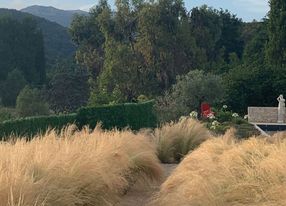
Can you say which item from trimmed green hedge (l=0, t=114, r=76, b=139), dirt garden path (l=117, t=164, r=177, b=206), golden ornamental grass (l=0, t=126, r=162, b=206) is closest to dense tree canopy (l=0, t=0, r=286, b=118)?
trimmed green hedge (l=0, t=114, r=76, b=139)

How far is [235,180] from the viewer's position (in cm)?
543

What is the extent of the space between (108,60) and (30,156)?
28.7 meters

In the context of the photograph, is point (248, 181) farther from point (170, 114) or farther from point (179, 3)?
point (179, 3)

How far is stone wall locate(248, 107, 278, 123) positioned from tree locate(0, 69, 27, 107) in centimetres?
2350

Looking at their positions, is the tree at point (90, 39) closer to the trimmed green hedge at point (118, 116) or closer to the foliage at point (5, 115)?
the foliage at point (5, 115)

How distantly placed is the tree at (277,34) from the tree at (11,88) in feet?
67.2

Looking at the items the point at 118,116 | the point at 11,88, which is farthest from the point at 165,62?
the point at 118,116

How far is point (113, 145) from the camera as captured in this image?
294 inches

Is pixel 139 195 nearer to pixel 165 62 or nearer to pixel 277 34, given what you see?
pixel 277 34

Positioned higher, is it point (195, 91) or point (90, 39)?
point (90, 39)

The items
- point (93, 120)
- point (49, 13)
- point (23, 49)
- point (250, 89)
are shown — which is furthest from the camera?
point (49, 13)

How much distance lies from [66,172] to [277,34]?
2810 centimetres

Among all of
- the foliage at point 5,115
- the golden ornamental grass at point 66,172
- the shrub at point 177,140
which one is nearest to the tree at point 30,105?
the foliage at point 5,115

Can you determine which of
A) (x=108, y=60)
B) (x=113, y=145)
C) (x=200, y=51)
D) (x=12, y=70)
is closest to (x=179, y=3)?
(x=200, y=51)
